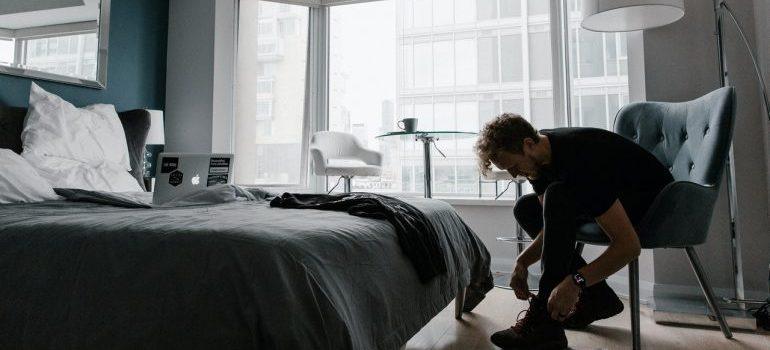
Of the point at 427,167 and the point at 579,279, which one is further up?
the point at 427,167

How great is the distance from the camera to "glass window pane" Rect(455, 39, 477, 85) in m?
4.00

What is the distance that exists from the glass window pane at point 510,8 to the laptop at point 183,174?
9.73 feet

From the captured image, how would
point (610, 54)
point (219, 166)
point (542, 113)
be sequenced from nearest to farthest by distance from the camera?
point (219, 166)
point (610, 54)
point (542, 113)

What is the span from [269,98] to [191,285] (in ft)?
12.5

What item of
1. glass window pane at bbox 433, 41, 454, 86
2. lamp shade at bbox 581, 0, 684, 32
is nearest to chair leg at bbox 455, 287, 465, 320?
lamp shade at bbox 581, 0, 684, 32

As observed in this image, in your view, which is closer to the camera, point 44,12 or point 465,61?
point 44,12

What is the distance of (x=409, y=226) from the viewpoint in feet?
4.43

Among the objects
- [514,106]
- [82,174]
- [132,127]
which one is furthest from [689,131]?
[132,127]

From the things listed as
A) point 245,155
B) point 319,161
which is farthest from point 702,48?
point 245,155

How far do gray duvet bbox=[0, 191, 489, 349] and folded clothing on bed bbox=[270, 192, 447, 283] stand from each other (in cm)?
20

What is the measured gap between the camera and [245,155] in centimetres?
444

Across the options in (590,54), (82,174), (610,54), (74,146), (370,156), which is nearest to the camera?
(82,174)

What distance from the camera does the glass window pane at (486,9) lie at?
3.92 meters

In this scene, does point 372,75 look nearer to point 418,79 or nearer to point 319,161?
point 418,79
